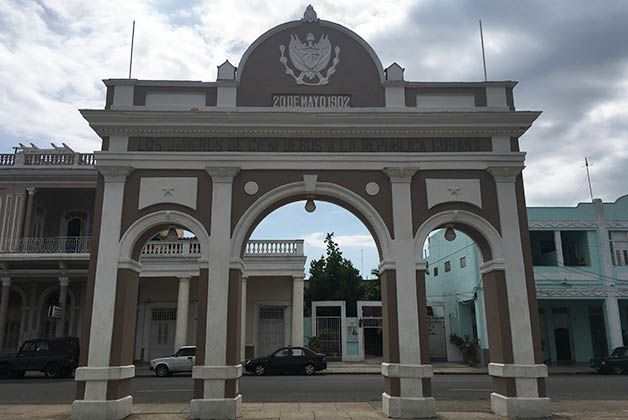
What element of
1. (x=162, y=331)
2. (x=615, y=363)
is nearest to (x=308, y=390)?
(x=162, y=331)

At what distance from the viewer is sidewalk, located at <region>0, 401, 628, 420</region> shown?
9.85 meters

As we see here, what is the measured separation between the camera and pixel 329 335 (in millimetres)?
24641

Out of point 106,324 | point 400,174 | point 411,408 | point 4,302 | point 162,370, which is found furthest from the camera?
point 4,302

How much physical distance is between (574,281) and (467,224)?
14697mm

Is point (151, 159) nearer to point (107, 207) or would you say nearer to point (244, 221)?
point (107, 207)

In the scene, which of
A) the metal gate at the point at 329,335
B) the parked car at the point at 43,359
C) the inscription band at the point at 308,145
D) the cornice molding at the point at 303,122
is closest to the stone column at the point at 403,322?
the inscription band at the point at 308,145

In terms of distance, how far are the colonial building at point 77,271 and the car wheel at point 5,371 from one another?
2.31 m

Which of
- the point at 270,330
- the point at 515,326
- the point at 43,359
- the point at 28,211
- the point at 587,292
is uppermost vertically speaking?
the point at 28,211

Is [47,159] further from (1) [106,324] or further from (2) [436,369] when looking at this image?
(2) [436,369]

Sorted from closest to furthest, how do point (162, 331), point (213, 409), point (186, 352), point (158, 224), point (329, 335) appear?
point (213, 409) → point (158, 224) → point (186, 352) → point (162, 331) → point (329, 335)

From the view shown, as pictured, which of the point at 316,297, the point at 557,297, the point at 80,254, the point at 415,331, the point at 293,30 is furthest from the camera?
the point at 316,297

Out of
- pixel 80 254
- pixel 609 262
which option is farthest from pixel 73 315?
pixel 609 262

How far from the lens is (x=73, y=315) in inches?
889

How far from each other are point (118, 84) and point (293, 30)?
4.18 m
